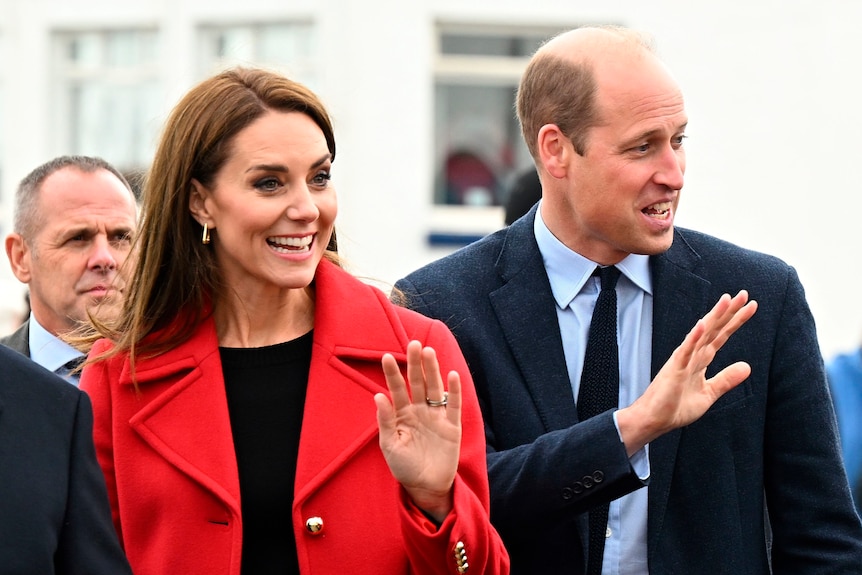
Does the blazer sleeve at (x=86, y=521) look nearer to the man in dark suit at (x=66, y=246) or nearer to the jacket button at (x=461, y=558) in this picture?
the jacket button at (x=461, y=558)

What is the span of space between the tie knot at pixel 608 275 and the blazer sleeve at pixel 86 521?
150cm

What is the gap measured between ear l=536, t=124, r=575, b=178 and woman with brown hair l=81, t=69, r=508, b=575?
0.59 m

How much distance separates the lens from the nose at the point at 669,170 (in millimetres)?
4016

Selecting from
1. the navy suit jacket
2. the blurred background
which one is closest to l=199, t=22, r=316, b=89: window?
the blurred background

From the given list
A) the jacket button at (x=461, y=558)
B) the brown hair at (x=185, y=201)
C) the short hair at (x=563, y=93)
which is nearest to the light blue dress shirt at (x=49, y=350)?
the brown hair at (x=185, y=201)

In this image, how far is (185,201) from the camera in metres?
3.96

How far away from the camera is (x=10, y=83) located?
45.8ft

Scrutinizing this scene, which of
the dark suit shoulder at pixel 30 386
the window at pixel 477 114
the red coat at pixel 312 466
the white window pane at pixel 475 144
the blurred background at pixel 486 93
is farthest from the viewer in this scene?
the white window pane at pixel 475 144

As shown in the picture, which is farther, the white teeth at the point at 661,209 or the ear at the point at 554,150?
the ear at the point at 554,150

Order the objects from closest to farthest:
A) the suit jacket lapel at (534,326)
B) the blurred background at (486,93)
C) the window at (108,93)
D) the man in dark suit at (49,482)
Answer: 1. the man in dark suit at (49,482)
2. the suit jacket lapel at (534,326)
3. the blurred background at (486,93)
4. the window at (108,93)

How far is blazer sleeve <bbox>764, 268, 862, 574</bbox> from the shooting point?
3998 millimetres

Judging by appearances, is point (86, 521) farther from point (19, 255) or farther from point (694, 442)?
point (19, 255)

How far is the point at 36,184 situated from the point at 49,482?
92.8 inches

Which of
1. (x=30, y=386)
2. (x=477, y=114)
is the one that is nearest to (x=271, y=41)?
(x=477, y=114)
